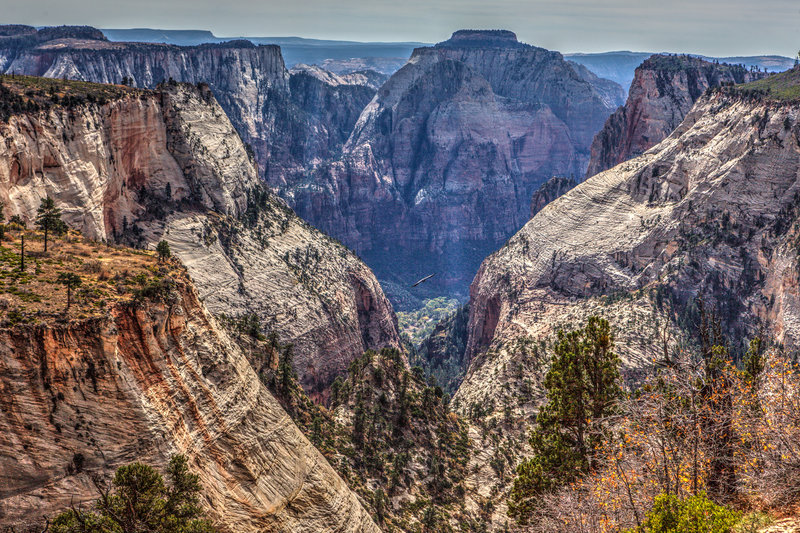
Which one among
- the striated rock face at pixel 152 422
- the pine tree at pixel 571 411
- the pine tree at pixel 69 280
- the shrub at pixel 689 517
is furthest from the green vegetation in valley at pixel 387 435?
the pine tree at pixel 69 280

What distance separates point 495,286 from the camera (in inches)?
5148

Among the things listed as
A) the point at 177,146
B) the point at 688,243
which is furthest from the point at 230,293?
the point at 688,243

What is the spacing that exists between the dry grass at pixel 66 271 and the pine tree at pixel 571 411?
2500 centimetres

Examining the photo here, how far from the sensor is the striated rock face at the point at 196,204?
65562 millimetres

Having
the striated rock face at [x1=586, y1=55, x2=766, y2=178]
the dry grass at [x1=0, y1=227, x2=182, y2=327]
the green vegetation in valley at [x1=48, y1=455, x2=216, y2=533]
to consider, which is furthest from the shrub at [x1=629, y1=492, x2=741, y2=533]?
the striated rock face at [x1=586, y1=55, x2=766, y2=178]

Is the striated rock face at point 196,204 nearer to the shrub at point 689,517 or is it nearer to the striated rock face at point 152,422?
the striated rock face at point 152,422

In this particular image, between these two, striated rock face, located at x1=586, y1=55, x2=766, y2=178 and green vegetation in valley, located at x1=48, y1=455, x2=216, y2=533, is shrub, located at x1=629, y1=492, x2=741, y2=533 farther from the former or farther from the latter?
striated rock face, located at x1=586, y1=55, x2=766, y2=178

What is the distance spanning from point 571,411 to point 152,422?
86.3 ft

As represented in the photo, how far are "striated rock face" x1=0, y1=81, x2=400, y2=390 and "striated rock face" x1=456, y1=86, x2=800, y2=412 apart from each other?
24822mm

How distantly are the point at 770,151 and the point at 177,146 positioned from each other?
83369 mm

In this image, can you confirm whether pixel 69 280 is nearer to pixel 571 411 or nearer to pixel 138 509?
pixel 138 509

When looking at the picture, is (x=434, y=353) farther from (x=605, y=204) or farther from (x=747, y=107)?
(x=747, y=107)

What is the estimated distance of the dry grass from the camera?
2866cm

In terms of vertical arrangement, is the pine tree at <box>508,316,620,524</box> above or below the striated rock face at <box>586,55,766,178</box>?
below
